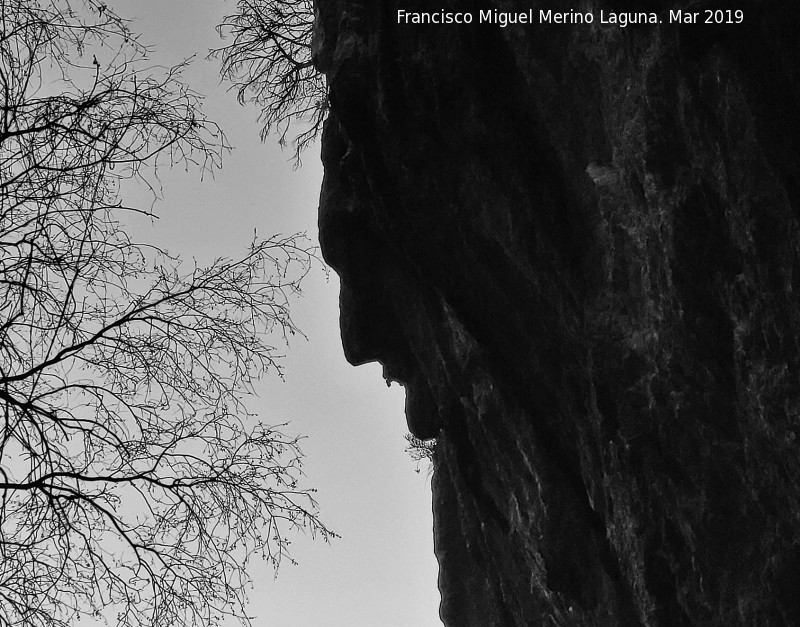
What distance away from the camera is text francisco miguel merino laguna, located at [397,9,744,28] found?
379 cm

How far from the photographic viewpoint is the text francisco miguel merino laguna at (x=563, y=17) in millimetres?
3795

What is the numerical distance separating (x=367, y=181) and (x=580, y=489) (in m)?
2.64

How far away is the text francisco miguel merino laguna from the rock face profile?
0.9 inches

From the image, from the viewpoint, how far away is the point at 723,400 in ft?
13.7

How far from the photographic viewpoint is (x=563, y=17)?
461cm

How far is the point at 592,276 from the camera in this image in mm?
4801

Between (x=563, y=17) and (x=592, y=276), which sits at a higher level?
(x=563, y=17)

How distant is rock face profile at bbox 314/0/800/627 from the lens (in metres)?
3.88

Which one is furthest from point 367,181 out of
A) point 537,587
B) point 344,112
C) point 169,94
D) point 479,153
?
point 537,587

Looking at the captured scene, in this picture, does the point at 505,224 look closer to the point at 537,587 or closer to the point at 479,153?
the point at 479,153

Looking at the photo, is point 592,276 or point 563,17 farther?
point 592,276

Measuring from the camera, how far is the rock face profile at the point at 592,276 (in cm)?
388

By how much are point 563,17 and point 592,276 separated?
60.9 inches

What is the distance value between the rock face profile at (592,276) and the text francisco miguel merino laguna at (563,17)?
0.02 meters
